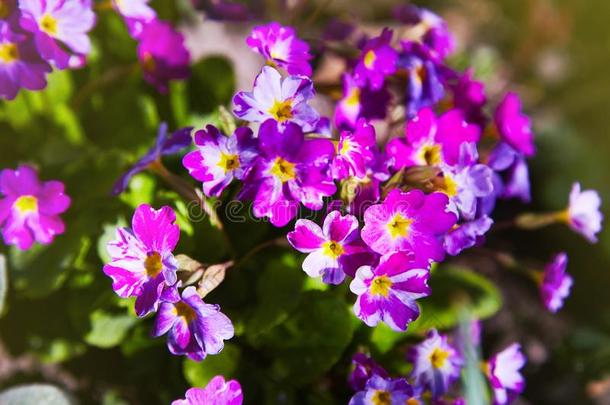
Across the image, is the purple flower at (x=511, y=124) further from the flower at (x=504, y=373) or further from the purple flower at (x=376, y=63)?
the flower at (x=504, y=373)

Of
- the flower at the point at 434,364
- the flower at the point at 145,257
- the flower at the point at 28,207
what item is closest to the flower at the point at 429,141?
the flower at the point at 434,364

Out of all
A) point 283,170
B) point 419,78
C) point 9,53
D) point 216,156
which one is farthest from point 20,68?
point 419,78

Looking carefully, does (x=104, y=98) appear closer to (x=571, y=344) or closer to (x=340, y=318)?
(x=340, y=318)

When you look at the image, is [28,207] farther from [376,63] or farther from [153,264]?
[376,63]

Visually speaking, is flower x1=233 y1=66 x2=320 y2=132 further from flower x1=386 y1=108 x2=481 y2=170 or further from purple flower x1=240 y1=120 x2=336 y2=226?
flower x1=386 y1=108 x2=481 y2=170

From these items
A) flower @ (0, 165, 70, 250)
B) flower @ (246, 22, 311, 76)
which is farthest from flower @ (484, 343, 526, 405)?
flower @ (0, 165, 70, 250)

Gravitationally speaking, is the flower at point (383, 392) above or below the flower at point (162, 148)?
below
